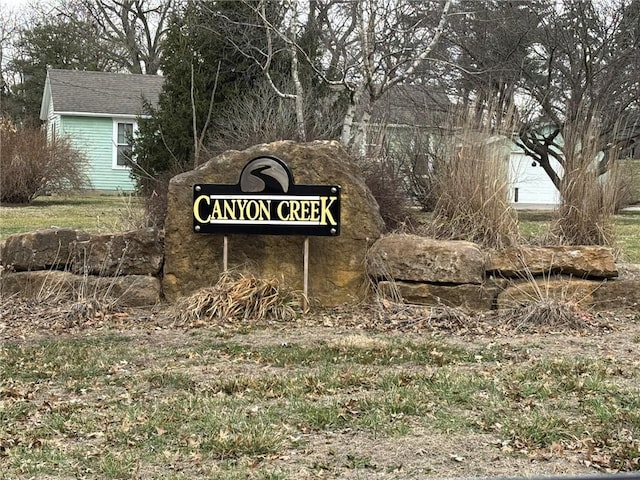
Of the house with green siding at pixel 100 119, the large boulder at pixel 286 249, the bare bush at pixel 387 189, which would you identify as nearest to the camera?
the large boulder at pixel 286 249

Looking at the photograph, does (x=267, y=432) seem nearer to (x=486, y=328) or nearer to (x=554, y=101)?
(x=486, y=328)

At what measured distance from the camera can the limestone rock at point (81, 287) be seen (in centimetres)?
659

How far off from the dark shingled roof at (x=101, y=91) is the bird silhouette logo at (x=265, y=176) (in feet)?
63.4

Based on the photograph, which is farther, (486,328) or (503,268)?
(503,268)

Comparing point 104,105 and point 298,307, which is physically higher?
point 104,105

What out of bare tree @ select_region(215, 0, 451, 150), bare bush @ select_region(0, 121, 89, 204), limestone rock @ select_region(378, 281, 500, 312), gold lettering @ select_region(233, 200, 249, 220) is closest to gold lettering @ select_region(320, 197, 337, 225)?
gold lettering @ select_region(233, 200, 249, 220)

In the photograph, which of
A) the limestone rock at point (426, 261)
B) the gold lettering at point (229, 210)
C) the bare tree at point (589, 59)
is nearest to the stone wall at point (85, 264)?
the gold lettering at point (229, 210)

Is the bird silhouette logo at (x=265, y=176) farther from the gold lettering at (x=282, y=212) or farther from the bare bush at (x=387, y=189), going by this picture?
the bare bush at (x=387, y=189)

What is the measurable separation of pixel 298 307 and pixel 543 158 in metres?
12.7

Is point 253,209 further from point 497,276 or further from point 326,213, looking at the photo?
point 497,276

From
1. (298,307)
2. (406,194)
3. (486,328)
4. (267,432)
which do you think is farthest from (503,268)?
(267,432)

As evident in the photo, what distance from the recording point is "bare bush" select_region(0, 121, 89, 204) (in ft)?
55.8

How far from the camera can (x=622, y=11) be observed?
615 inches

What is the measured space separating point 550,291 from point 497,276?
1.48ft
